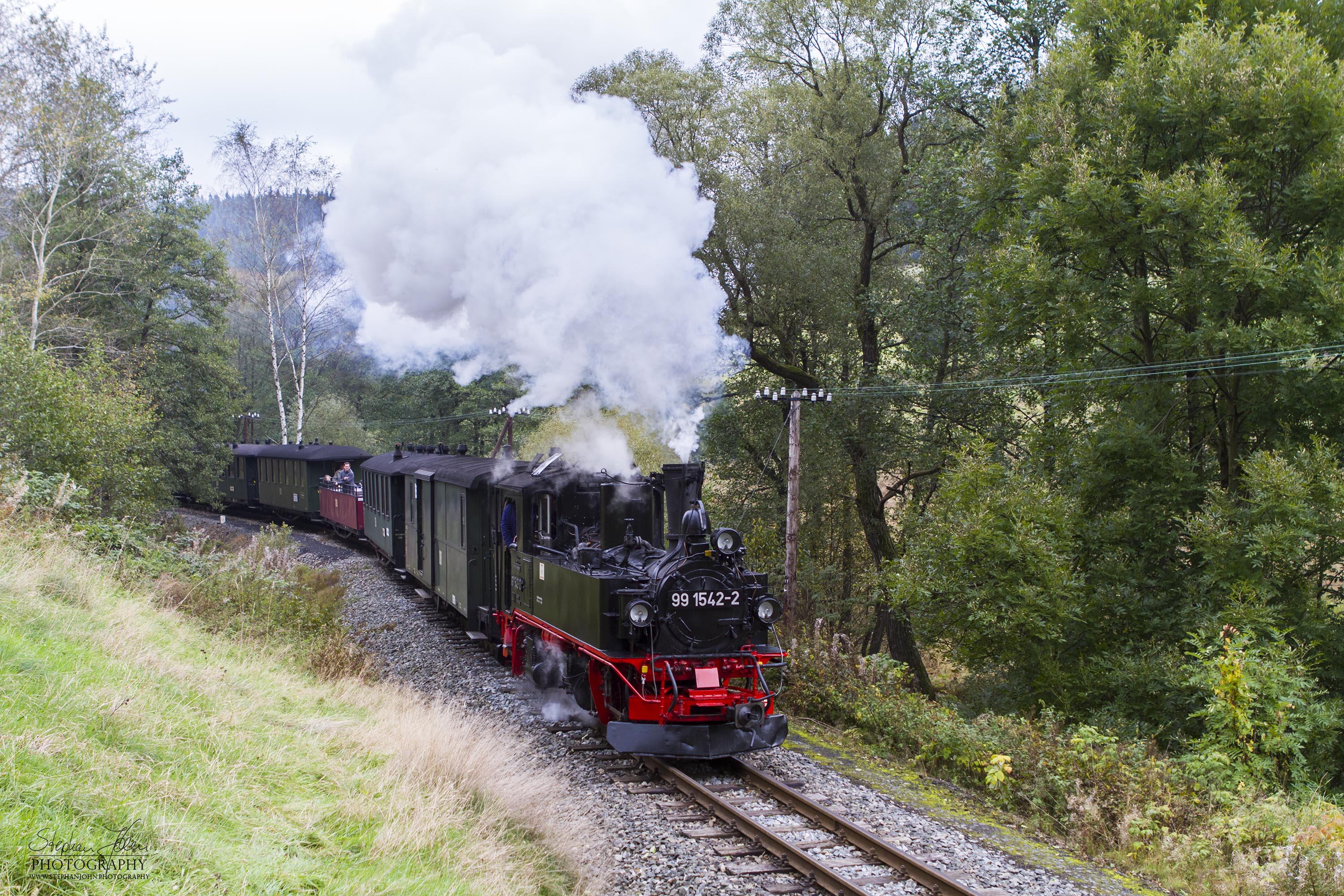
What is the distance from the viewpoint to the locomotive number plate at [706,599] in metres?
7.83

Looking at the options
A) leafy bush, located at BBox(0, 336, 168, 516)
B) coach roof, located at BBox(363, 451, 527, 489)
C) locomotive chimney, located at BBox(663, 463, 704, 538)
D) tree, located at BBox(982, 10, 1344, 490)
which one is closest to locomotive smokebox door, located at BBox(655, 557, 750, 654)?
locomotive chimney, located at BBox(663, 463, 704, 538)

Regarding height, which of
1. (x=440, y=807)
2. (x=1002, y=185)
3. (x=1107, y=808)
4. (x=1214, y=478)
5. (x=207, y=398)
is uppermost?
(x=1002, y=185)

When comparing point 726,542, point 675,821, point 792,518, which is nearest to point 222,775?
point 675,821

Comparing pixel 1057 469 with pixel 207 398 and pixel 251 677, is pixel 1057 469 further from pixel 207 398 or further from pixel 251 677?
pixel 207 398

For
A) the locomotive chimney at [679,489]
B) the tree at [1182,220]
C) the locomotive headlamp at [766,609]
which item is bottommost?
the locomotive headlamp at [766,609]

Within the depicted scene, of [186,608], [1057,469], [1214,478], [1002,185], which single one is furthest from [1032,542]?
[186,608]

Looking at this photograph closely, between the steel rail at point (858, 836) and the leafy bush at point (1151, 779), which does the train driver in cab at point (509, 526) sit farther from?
the leafy bush at point (1151, 779)

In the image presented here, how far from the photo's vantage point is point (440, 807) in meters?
5.18

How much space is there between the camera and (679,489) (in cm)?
804

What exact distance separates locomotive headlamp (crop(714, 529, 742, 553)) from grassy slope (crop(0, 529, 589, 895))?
250cm

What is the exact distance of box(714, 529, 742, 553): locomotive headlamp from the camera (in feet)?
26.3

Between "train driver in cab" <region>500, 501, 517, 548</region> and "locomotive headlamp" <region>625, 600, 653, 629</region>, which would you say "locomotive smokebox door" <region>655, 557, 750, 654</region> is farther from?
"train driver in cab" <region>500, 501, 517, 548</region>

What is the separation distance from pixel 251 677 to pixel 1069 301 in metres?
10.6

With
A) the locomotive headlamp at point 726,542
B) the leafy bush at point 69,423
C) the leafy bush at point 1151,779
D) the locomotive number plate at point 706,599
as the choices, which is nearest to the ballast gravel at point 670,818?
the leafy bush at point 1151,779
